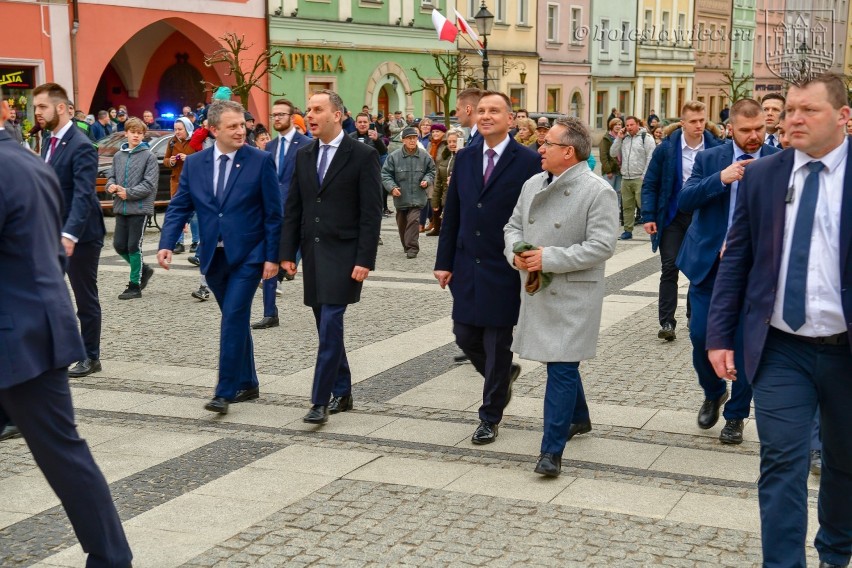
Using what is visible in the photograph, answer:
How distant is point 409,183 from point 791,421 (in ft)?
40.7

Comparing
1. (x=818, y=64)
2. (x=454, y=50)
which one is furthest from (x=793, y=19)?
(x=454, y=50)

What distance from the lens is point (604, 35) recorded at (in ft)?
191

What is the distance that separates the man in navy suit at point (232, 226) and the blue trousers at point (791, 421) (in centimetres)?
391

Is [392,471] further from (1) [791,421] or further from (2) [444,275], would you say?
(1) [791,421]

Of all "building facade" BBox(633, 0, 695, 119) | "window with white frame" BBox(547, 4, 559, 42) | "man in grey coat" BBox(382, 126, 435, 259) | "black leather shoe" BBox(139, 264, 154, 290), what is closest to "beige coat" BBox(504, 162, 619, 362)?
"black leather shoe" BBox(139, 264, 154, 290)

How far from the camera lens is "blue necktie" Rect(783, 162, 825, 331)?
441 cm

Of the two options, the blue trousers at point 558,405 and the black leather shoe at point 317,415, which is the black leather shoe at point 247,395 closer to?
the black leather shoe at point 317,415

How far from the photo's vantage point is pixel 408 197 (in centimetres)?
1644

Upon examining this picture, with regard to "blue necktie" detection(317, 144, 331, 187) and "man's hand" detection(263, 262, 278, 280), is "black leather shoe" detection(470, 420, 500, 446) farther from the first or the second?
"blue necktie" detection(317, 144, 331, 187)

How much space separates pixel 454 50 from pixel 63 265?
4106 centimetres

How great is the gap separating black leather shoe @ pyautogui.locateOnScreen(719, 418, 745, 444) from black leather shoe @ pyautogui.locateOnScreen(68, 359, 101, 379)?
4.49 m

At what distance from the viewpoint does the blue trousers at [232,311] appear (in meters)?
7.70

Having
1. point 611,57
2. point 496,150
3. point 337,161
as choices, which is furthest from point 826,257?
point 611,57

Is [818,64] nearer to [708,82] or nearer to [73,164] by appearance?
[708,82]
